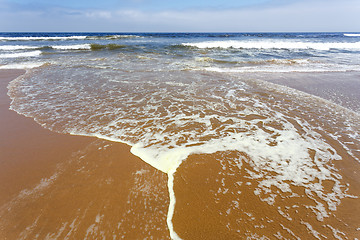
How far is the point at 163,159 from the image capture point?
323 cm

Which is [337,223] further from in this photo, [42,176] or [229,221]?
[42,176]

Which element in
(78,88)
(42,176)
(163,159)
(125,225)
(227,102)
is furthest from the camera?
(78,88)

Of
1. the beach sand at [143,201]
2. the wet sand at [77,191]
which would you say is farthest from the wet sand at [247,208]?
the wet sand at [77,191]

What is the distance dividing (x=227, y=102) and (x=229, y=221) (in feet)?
13.9

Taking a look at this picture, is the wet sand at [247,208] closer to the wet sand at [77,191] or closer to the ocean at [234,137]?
the ocean at [234,137]

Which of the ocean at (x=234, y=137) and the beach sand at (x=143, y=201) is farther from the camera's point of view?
the ocean at (x=234, y=137)

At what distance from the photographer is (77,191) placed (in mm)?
2545

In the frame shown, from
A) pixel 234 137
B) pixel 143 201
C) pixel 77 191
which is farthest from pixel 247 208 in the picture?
pixel 77 191

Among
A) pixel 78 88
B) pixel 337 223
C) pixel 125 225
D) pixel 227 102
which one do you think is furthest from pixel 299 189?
pixel 78 88

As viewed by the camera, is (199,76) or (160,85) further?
(199,76)

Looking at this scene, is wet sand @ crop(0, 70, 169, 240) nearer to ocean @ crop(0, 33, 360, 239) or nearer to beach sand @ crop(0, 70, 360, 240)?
beach sand @ crop(0, 70, 360, 240)

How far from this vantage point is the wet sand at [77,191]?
208 centimetres

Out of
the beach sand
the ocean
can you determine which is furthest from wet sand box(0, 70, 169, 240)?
the ocean

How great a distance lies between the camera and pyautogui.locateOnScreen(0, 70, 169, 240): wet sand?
2084mm
